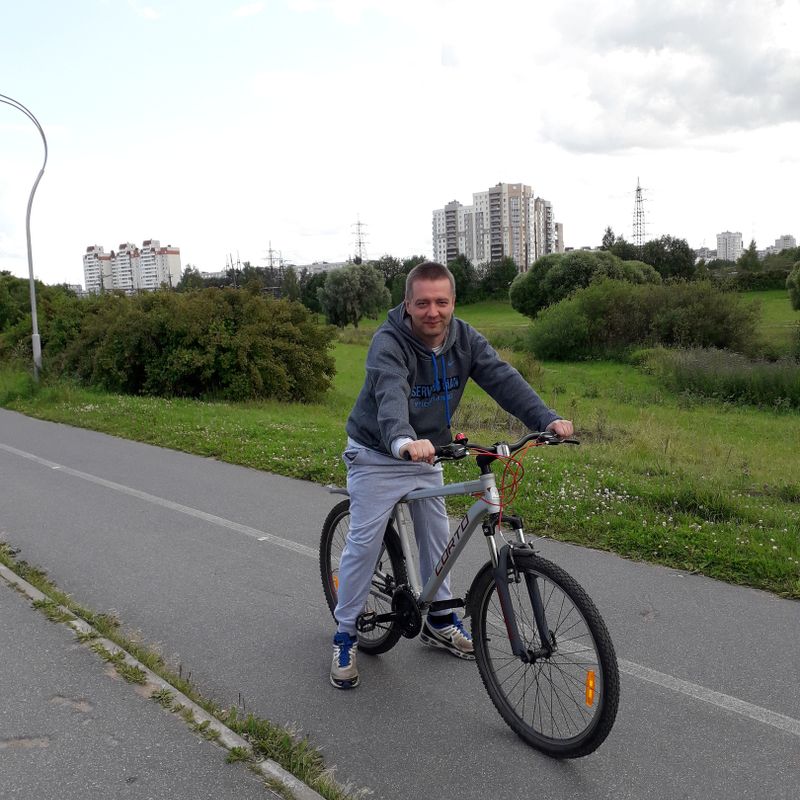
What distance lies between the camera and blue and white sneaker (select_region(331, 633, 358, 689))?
3.99m

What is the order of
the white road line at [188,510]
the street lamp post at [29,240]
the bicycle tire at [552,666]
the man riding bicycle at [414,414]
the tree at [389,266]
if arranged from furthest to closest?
the tree at [389,266]
the street lamp post at [29,240]
the white road line at [188,510]
the man riding bicycle at [414,414]
the bicycle tire at [552,666]

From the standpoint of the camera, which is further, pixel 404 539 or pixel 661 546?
pixel 661 546

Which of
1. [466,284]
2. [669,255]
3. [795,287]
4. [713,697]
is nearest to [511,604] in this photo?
[713,697]

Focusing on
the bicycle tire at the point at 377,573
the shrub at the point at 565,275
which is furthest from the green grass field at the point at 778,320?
the bicycle tire at the point at 377,573

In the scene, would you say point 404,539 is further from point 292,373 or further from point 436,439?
point 292,373

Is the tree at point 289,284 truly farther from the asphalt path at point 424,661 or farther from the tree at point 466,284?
the asphalt path at point 424,661

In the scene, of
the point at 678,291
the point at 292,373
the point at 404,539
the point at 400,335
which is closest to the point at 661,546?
the point at 404,539

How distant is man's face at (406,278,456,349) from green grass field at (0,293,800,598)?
2.96 metres

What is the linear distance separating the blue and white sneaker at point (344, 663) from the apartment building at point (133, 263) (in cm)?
15850

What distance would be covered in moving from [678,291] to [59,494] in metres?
32.1

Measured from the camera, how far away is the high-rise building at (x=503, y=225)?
158125 millimetres

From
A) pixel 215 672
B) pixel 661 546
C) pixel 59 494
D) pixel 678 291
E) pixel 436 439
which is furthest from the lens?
pixel 678 291

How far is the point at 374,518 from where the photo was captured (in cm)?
390

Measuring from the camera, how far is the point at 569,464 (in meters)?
8.91
